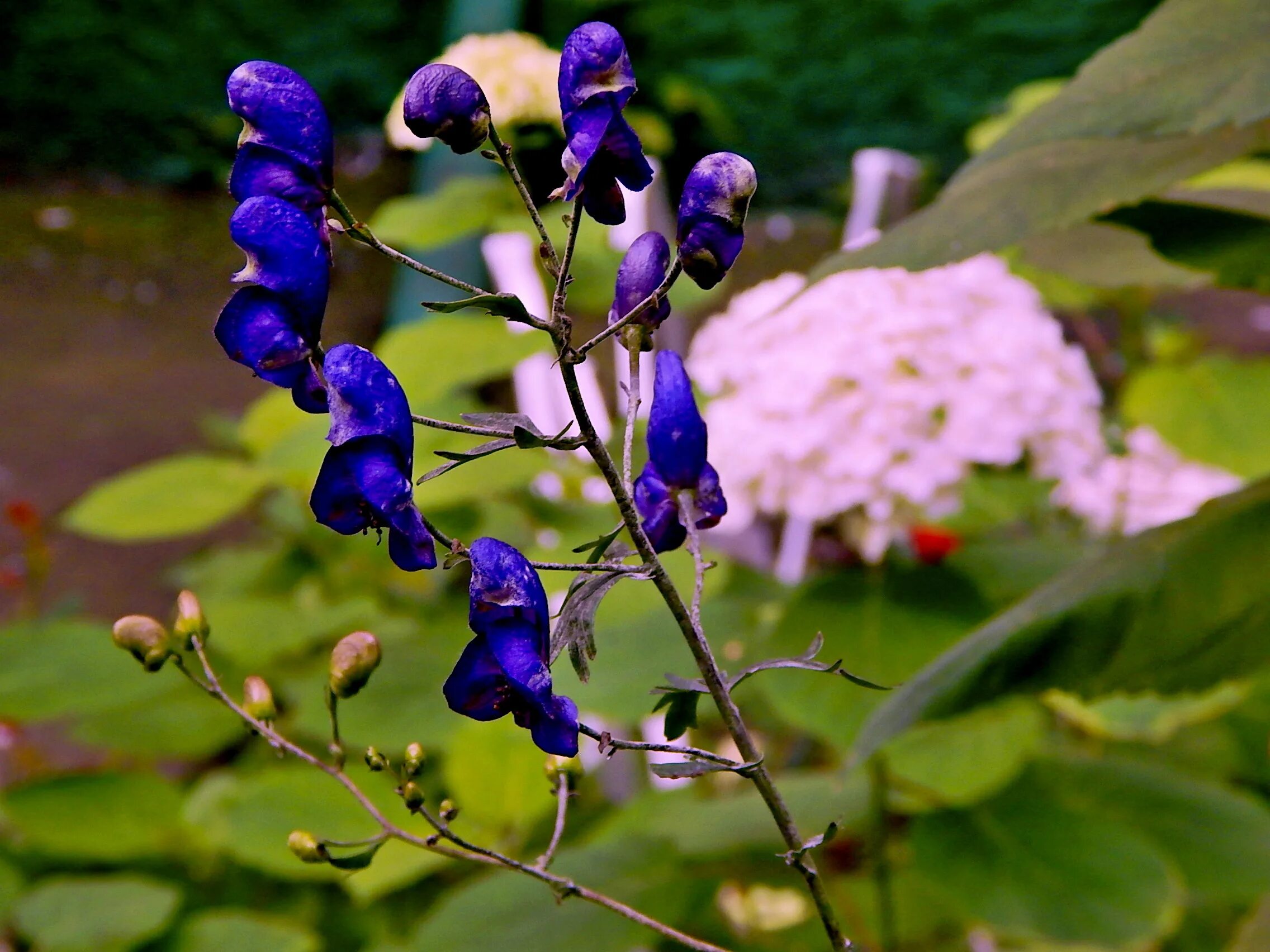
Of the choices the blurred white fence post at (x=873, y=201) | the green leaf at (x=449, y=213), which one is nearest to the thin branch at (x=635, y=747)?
the green leaf at (x=449, y=213)

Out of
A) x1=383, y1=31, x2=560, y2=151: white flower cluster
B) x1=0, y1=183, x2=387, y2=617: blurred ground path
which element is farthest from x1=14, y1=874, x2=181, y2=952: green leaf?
x1=0, y1=183, x2=387, y2=617: blurred ground path

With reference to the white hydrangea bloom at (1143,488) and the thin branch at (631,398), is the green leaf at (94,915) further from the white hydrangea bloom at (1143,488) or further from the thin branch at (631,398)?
the white hydrangea bloom at (1143,488)

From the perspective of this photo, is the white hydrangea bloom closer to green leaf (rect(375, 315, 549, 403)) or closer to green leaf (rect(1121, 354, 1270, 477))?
→ green leaf (rect(1121, 354, 1270, 477))

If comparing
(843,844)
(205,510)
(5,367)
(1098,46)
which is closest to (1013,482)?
(843,844)

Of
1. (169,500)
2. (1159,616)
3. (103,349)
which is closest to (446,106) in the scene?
(1159,616)

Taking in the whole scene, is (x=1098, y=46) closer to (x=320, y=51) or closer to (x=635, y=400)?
(x=320, y=51)

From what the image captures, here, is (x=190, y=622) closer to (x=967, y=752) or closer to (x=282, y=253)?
(x=282, y=253)
